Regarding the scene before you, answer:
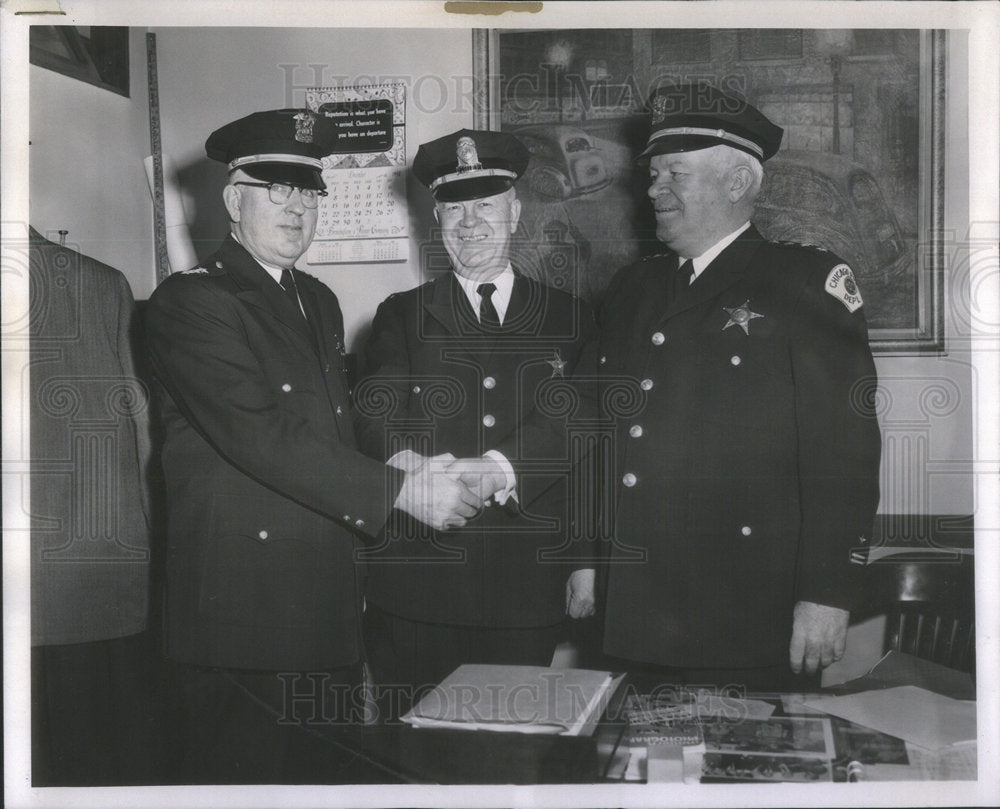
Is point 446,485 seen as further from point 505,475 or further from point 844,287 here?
point 844,287

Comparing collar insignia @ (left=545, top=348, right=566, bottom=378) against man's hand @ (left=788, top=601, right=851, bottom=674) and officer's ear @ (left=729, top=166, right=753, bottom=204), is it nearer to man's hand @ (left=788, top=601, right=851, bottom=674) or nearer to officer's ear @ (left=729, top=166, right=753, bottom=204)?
officer's ear @ (left=729, top=166, right=753, bottom=204)

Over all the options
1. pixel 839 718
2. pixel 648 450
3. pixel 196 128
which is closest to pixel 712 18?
pixel 648 450

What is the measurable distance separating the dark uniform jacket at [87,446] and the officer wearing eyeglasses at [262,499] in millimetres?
55

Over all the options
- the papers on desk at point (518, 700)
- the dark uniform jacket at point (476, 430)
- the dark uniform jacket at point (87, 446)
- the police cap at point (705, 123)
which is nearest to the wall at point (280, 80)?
the dark uniform jacket at point (476, 430)

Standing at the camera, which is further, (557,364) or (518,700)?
(557,364)

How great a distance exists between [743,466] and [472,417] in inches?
17.6

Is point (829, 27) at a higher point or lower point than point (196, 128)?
higher

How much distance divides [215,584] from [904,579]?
3.72ft

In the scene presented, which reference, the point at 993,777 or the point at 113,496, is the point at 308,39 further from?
the point at 993,777

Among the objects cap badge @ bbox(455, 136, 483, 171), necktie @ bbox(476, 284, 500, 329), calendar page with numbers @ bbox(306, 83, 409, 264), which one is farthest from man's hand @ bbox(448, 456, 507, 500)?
cap badge @ bbox(455, 136, 483, 171)

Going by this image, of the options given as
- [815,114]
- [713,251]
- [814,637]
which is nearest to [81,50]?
[713,251]

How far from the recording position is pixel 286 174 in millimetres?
1428

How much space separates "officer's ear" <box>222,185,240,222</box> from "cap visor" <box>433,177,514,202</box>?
33cm

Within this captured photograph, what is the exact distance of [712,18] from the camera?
4.69ft
